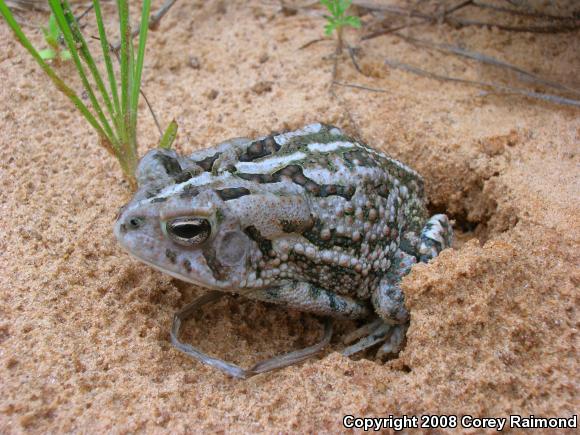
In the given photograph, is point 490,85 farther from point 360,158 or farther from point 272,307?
point 272,307

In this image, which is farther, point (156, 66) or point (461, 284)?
point (156, 66)

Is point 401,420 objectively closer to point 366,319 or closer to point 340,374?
point 340,374

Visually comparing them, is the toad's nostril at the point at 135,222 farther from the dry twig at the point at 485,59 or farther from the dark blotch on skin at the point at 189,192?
the dry twig at the point at 485,59

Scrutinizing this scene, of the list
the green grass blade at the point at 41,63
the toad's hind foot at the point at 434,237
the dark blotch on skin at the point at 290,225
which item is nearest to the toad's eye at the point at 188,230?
the dark blotch on skin at the point at 290,225

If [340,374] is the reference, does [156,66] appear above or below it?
above

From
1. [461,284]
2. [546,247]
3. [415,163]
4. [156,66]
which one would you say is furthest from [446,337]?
[156,66]

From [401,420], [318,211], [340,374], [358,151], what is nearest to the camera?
[401,420]

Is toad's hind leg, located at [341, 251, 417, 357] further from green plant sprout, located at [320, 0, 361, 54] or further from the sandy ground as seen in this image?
green plant sprout, located at [320, 0, 361, 54]
